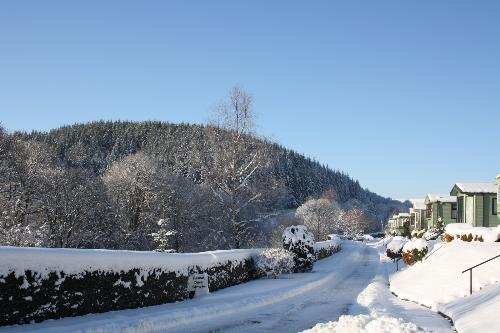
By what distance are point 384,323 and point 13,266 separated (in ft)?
24.9

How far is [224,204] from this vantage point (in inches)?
1139

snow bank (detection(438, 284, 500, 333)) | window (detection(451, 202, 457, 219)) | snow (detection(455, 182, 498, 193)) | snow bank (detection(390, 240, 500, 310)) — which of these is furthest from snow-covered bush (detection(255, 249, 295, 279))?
window (detection(451, 202, 457, 219))

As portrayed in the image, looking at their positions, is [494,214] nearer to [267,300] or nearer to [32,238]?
[267,300]

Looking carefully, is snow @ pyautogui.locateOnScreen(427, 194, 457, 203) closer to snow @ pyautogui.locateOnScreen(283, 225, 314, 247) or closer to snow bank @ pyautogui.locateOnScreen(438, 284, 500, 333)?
snow @ pyautogui.locateOnScreen(283, 225, 314, 247)

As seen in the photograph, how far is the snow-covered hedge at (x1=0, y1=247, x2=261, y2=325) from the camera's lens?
34.9ft

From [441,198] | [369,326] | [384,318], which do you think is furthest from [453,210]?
[369,326]

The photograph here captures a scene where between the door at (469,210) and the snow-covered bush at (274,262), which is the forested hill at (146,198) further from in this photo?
the door at (469,210)

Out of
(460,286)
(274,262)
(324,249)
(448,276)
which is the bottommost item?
(324,249)

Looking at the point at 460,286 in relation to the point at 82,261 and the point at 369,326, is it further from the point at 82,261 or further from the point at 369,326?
the point at 82,261

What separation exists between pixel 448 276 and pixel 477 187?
1161 inches

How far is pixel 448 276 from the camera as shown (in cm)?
1756

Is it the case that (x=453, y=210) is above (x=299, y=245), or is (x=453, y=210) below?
above

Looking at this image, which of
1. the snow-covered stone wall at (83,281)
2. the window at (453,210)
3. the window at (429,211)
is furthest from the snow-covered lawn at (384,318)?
the window at (429,211)

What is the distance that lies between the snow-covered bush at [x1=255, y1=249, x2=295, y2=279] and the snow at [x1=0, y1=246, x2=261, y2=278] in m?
6.67
